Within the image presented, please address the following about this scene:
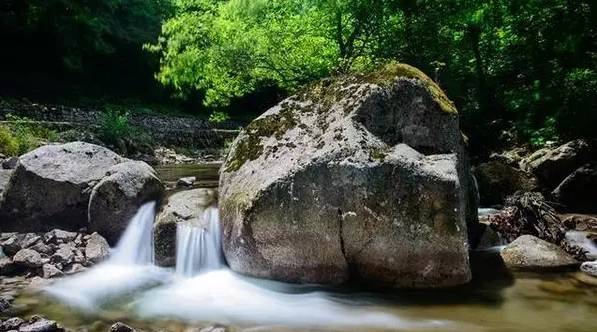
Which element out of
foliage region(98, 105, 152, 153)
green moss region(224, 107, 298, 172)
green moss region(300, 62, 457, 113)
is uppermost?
foliage region(98, 105, 152, 153)

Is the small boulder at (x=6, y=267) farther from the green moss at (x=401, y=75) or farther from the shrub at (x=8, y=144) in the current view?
the shrub at (x=8, y=144)

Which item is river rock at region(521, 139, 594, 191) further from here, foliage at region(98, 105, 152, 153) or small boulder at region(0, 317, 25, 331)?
foliage at region(98, 105, 152, 153)

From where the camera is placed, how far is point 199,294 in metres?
6.16

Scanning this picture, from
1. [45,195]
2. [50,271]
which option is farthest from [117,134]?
[50,271]

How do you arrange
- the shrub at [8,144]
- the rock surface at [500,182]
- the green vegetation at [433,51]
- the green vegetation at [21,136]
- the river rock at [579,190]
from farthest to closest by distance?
the green vegetation at [21,136] → the shrub at [8,144] → the green vegetation at [433,51] → the rock surface at [500,182] → the river rock at [579,190]

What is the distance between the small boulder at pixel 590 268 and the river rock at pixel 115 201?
21.3 ft

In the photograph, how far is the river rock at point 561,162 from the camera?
11258 mm

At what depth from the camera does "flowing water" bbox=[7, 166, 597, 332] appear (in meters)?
5.05

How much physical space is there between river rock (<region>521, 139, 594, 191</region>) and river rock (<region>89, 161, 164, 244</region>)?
29.2 ft

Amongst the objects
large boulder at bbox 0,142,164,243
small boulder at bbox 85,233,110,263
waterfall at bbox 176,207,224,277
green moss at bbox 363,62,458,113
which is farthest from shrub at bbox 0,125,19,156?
green moss at bbox 363,62,458,113

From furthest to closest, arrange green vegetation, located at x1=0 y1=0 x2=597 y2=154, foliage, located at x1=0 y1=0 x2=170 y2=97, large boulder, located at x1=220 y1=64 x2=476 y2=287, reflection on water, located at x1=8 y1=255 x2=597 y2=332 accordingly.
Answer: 1. foliage, located at x1=0 y1=0 x2=170 y2=97
2. green vegetation, located at x1=0 y1=0 x2=597 y2=154
3. large boulder, located at x1=220 y1=64 x2=476 y2=287
4. reflection on water, located at x1=8 y1=255 x2=597 y2=332

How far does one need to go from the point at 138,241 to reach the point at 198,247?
1252 millimetres

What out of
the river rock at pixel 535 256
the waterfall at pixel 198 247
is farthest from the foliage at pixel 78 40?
the river rock at pixel 535 256

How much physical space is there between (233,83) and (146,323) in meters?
11.0
